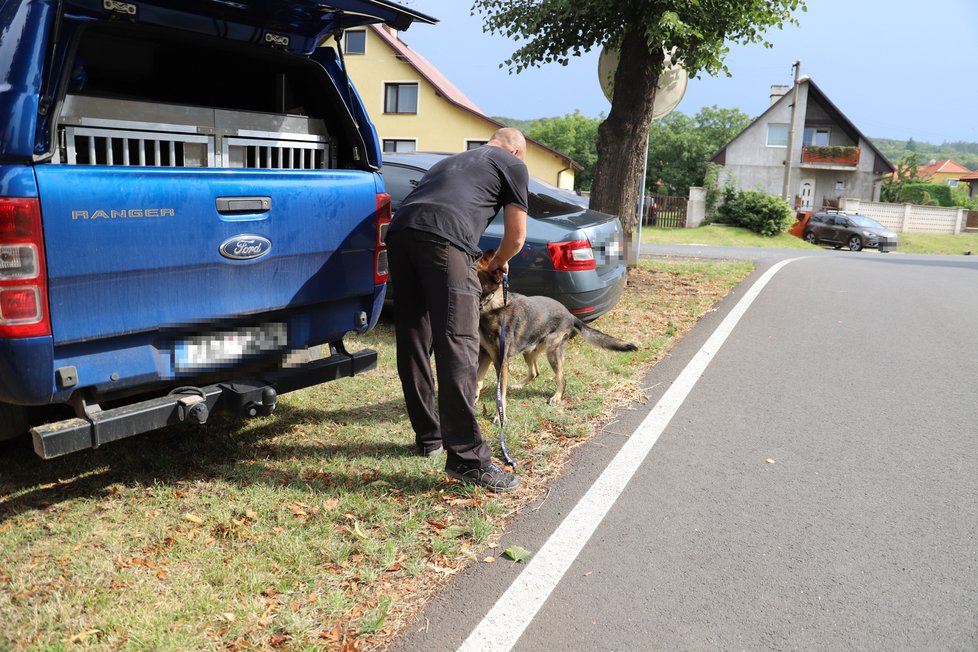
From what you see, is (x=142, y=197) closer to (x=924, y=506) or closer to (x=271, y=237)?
(x=271, y=237)

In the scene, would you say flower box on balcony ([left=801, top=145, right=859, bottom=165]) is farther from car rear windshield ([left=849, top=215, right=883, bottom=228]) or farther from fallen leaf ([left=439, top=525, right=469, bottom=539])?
fallen leaf ([left=439, top=525, right=469, bottom=539])

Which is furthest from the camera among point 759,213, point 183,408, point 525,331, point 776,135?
point 776,135

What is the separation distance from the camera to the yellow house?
3875cm

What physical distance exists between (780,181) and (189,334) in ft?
175

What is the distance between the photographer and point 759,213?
35.9m

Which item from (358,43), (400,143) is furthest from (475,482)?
(358,43)

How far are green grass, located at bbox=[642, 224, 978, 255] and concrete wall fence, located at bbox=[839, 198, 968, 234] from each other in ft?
4.74

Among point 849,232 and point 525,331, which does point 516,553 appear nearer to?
point 525,331

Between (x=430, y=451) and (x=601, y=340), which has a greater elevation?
(x=601, y=340)

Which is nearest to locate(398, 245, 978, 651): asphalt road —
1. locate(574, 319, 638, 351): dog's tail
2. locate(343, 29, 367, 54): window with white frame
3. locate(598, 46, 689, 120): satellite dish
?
locate(574, 319, 638, 351): dog's tail

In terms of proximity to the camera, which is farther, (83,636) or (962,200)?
(962,200)

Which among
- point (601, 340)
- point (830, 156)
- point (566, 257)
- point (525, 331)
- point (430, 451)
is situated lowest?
point (430, 451)

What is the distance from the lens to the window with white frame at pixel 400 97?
39531mm

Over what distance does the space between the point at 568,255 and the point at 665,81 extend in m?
5.81
